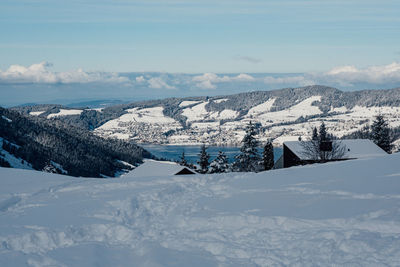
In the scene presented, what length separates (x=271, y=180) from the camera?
1797 cm

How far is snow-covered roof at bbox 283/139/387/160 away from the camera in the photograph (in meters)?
45.8

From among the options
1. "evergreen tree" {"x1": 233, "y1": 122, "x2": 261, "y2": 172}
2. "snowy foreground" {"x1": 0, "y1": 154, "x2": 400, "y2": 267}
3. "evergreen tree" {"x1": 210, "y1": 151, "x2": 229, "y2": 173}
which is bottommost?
"evergreen tree" {"x1": 210, "y1": 151, "x2": 229, "y2": 173}

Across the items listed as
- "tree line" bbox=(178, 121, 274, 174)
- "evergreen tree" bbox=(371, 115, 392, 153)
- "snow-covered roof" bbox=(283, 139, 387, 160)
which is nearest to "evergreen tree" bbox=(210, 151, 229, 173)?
"tree line" bbox=(178, 121, 274, 174)

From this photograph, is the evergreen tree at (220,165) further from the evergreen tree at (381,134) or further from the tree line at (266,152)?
the evergreen tree at (381,134)

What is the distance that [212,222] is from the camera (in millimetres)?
11680

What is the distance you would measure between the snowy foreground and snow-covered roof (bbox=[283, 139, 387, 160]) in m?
29.0

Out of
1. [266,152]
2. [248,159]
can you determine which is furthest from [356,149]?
[248,159]

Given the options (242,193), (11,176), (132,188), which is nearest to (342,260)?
(242,193)

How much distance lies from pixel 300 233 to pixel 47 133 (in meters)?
185

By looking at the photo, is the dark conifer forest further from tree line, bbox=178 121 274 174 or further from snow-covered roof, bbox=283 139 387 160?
snow-covered roof, bbox=283 139 387 160

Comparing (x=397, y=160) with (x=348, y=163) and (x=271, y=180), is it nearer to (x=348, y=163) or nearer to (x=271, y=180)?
(x=348, y=163)

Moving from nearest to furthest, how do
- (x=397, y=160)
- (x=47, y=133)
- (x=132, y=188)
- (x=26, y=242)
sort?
(x=26, y=242), (x=132, y=188), (x=397, y=160), (x=47, y=133)

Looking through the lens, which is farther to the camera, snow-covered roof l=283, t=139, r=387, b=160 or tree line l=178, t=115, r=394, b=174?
snow-covered roof l=283, t=139, r=387, b=160

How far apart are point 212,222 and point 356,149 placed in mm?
40974
